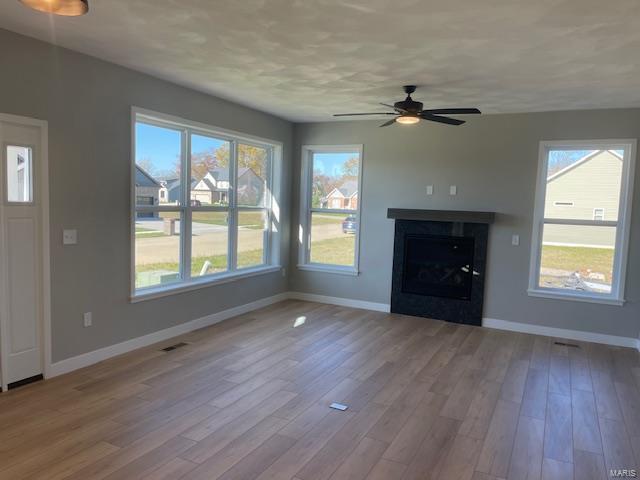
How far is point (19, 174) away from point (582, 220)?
5.77 meters

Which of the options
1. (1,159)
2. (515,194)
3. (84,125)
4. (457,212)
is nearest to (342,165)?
(457,212)

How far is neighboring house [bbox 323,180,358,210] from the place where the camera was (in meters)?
6.57

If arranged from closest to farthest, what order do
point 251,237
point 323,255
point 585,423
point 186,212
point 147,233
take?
point 585,423 < point 147,233 < point 186,212 < point 251,237 < point 323,255

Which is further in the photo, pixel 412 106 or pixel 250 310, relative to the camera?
pixel 250 310

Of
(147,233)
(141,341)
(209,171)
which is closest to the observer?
(141,341)

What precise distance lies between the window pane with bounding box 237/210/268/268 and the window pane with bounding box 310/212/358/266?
81cm

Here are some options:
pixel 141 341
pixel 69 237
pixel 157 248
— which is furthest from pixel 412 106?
pixel 141 341

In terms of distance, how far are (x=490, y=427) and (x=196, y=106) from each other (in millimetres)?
4168

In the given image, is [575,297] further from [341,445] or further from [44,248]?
[44,248]

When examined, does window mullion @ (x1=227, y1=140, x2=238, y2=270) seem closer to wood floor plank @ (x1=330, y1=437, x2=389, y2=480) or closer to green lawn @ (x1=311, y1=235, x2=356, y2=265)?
green lawn @ (x1=311, y1=235, x2=356, y2=265)

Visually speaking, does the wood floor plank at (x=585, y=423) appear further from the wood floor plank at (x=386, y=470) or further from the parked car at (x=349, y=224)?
the parked car at (x=349, y=224)

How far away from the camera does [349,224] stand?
6.61m

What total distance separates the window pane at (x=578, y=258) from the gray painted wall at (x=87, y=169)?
4574mm

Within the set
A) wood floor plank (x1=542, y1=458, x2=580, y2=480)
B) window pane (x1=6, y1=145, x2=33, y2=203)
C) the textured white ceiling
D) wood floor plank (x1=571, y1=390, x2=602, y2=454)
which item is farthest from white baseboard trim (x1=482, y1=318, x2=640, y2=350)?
window pane (x1=6, y1=145, x2=33, y2=203)
